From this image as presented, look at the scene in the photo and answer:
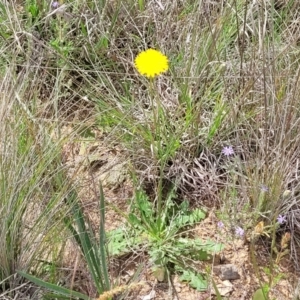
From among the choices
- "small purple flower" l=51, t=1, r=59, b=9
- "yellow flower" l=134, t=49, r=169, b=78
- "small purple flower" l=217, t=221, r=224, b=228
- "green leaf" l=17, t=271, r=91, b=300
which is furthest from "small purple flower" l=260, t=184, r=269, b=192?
"small purple flower" l=51, t=1, r=59, b=9

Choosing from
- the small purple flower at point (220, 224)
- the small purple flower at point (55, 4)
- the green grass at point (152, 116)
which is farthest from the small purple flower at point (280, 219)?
the small purple flower at point (55, 4)

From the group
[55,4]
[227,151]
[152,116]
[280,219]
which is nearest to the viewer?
[280,219]

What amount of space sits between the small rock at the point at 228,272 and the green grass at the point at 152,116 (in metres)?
0.10

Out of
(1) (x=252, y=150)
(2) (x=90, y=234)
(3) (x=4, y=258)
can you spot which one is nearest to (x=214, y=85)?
(1) (x=252, y=150)

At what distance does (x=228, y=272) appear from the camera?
4.45 feet

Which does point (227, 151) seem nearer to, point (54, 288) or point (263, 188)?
point (263, 188)

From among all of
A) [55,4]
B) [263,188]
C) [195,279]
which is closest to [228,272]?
[195,279]

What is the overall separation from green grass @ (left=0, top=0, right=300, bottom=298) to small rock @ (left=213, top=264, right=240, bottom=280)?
98 mm

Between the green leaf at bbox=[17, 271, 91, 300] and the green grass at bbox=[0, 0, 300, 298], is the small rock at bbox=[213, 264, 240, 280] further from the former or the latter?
the green leaf at bbox=[17, 271, 91, 300]

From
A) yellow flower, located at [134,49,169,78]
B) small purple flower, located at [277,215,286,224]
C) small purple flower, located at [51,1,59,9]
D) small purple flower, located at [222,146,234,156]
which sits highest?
small purple flower, located at [51,1,59,9]

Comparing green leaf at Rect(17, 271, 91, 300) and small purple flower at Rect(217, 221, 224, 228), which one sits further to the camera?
small purple flower at Rect(217, 221, 224, 228)

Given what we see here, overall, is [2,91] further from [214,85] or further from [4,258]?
[214,85]

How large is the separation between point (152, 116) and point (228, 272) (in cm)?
50

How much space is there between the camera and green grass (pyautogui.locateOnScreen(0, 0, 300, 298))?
123cm
